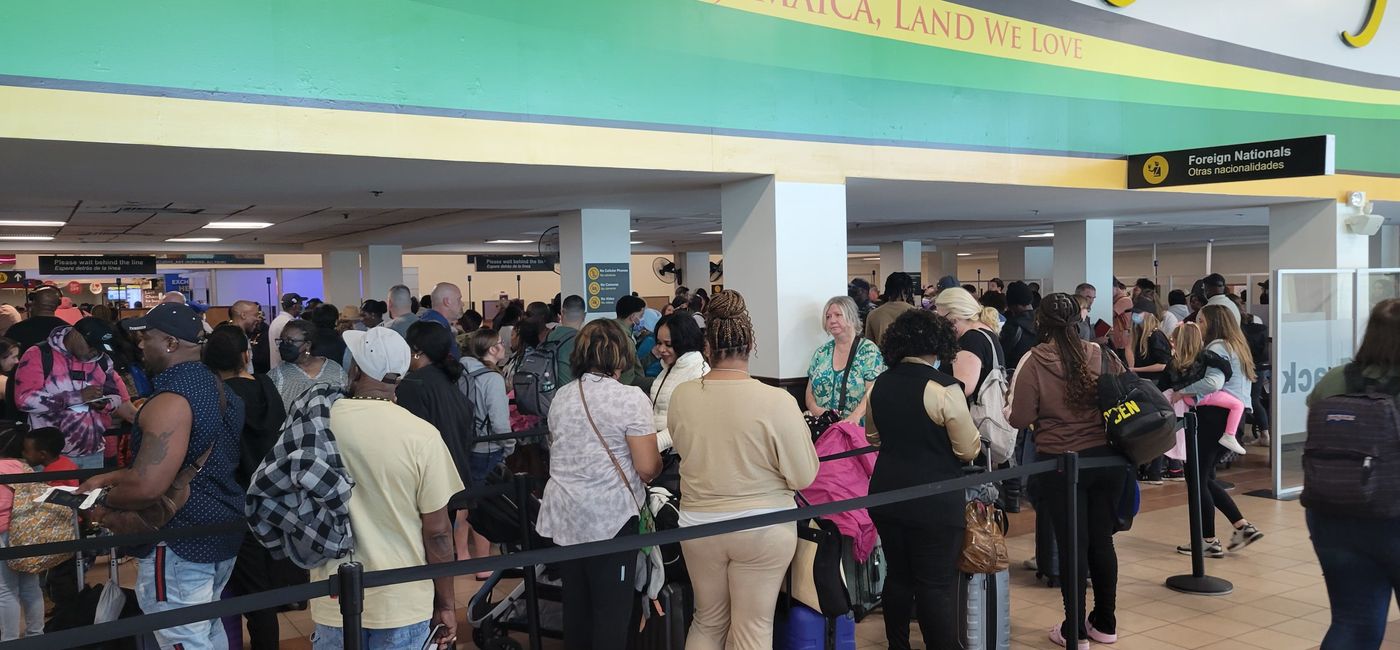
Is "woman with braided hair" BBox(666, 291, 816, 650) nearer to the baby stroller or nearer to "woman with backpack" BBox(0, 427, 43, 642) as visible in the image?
the baby stroller

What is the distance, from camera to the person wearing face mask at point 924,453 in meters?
3.62

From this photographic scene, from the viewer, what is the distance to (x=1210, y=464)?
598 centimetres

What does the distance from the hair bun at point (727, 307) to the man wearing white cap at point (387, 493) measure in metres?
1.21

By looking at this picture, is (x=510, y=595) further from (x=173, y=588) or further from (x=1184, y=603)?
(x=1184, y=603)

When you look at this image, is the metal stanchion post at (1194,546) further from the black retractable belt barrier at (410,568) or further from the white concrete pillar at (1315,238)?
the white concrete pillar at (1315,238)

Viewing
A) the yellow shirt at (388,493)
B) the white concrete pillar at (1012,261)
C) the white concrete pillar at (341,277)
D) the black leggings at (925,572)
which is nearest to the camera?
the yellow shirt at (388,493)

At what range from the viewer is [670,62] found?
6.74 metres

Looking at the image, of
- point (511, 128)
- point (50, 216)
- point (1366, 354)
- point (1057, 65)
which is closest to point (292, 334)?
point (511, 128)

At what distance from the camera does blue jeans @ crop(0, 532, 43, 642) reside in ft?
14.1

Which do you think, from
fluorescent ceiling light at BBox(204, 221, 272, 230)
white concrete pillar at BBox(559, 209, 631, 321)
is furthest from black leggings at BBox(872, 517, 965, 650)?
fluorescent ceiling light at BBox(204, 221, 272, 230)

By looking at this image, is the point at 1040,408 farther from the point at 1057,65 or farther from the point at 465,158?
the point at 1057,65

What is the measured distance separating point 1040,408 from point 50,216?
36.6 feet

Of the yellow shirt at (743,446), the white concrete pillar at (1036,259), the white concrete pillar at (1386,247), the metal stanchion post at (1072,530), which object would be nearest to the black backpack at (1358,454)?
the metal stanchion post at (1072,530)

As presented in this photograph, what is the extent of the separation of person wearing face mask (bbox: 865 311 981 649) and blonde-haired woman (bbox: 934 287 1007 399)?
1.32 m
